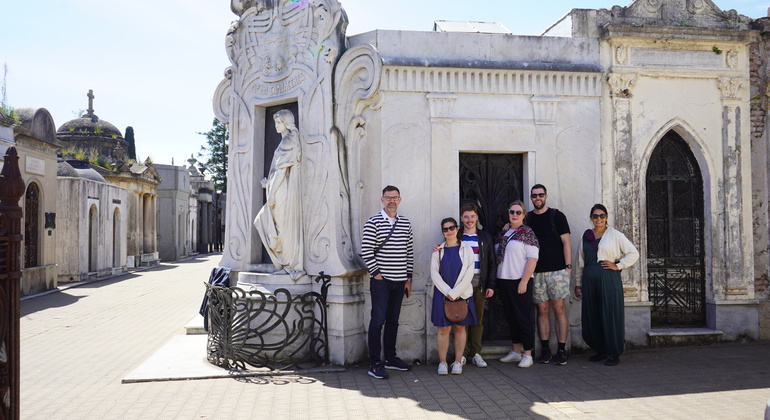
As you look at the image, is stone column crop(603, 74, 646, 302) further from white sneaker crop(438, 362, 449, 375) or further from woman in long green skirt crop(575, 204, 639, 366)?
white sneaker crop(438, 362, 449, 375)

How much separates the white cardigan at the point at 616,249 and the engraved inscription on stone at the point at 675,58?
2.48m

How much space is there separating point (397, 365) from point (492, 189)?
98.9 inches

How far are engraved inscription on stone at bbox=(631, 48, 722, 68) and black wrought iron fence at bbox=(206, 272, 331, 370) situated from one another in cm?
500

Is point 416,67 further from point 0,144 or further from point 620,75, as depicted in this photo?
point 0,144

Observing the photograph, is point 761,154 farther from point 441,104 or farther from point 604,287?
point 441,104

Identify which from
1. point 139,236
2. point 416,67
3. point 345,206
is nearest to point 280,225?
point 345,206

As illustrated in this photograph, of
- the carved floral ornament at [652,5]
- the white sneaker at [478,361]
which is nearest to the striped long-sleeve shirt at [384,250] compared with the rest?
the white sneaker at [478,361]

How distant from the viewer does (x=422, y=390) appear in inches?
224

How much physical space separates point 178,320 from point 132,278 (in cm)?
1127

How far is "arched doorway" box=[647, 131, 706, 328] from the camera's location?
784cm

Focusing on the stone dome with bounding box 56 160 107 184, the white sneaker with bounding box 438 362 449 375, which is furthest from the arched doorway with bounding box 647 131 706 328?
the stone dome with bounding box 56 160 107 184

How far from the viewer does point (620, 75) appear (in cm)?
752

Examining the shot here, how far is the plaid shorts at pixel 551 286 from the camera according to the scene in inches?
265

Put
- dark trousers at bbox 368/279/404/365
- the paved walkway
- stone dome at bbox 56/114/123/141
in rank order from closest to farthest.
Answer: the paved walkway < dark trousers at bbox 368/279/404/365 < stone dome at bbox 56/114/123/141
